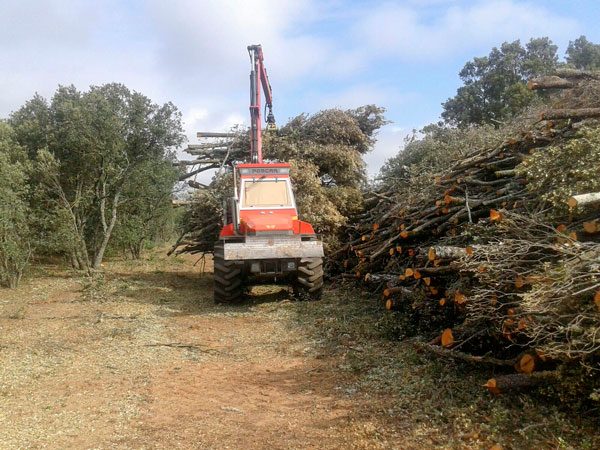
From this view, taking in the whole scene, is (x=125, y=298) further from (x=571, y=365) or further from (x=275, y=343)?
(x=571, y=365)

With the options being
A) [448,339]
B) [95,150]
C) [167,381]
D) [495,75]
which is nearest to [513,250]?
[448,339]

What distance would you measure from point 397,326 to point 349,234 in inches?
203

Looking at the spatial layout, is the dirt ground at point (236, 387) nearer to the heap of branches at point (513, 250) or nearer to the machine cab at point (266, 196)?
the heap of branches at point (513, 250)

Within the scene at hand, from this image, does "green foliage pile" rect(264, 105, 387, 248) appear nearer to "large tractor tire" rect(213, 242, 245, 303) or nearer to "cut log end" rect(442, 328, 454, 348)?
"large tractor tire" rect(213, 242, 245, 303)

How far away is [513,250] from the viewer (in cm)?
455

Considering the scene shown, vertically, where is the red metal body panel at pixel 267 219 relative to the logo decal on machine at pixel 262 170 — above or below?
below

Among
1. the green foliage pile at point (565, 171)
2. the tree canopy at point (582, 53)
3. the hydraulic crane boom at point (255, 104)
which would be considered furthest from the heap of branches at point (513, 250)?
the tree canopy at point (582, 53)

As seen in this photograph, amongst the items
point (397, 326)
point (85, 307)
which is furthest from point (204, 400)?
point (85, 307)

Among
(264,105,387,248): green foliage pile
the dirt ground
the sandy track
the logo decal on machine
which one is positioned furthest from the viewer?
(264,105,387,248): green foliage pile

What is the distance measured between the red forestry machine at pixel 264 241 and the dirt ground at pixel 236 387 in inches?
26.1

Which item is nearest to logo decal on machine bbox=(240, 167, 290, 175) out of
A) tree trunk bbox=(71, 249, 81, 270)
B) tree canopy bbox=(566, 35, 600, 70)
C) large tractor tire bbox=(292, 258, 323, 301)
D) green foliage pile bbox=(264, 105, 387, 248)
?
green foliage pile bbox=(264, 105, 387, 248)

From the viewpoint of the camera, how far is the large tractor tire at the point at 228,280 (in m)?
9.44

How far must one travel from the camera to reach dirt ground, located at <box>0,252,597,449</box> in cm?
380

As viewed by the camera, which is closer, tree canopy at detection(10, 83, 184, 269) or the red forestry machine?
the red forestry machine
